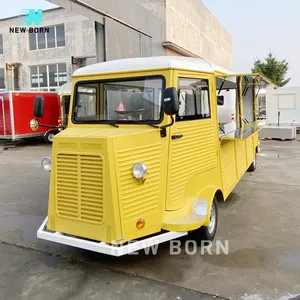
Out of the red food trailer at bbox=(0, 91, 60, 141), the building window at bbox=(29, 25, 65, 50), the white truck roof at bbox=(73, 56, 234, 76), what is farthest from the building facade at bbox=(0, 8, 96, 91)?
the white truck roof at bbox=(73, 56, 234, 76)

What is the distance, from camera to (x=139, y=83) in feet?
12.7

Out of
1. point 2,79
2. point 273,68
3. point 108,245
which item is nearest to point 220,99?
point 108,245

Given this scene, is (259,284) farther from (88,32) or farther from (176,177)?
(88,32)

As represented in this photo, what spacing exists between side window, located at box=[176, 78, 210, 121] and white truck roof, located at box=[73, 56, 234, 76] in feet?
0.57

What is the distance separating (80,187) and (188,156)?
1369 millimetres

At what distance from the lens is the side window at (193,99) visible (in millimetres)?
3942

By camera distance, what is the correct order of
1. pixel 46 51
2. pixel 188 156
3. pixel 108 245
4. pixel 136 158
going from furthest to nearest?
pixel 46 51
pixel 188 156
pixel 136 158
pixel 108 245

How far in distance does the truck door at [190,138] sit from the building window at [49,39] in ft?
62.1

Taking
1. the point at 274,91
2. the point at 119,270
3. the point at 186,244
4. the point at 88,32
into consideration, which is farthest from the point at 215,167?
the point at 88,32

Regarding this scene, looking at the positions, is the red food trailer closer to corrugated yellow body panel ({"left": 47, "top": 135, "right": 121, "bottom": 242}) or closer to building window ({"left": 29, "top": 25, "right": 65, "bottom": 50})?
building window ({"left": 29, "top": 25, "right": 65, "bottom": 50})

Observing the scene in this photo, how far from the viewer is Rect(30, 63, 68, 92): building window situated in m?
21.6

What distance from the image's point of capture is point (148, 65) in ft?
12.5

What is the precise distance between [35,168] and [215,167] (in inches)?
278

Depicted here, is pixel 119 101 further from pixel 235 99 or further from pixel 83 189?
pixel 235 99
